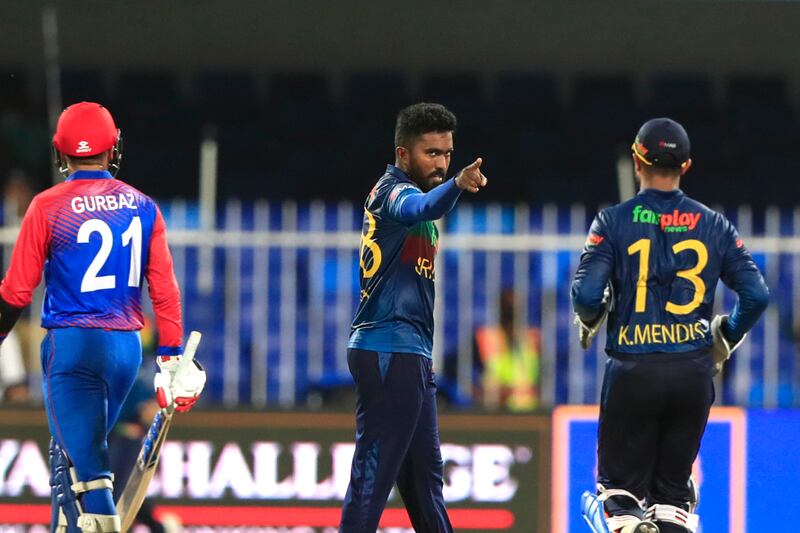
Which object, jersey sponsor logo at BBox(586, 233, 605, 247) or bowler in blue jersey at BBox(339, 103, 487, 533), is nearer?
bowler in blue jersey at BBox(339, 103, 487, 533)

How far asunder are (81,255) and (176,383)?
2.24 feet

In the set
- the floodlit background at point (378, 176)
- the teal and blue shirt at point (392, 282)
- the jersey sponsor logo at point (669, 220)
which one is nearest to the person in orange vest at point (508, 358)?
the floodlit background at point (378, 176)

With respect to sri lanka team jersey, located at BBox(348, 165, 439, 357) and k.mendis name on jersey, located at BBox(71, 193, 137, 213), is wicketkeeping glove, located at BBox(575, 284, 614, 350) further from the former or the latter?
k.mendis name on jersey, located at BBox(71, 193, 137, 213)

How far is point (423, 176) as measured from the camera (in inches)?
273

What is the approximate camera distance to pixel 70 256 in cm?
699

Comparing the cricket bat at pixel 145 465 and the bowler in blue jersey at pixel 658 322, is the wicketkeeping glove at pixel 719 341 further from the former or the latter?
the cricket bat at pixel 145 465

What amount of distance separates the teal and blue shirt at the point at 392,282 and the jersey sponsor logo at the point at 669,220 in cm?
93

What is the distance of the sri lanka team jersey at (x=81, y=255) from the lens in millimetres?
6965

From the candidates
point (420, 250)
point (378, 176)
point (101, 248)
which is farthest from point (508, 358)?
point (378, 176)

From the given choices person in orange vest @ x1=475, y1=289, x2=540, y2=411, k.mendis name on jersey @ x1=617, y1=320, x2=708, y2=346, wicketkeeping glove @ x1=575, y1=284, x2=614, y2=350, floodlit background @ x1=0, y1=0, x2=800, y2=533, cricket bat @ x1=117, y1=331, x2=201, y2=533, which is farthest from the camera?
person in orange vest @ x1=475, y1=289, x2=540, y2=411

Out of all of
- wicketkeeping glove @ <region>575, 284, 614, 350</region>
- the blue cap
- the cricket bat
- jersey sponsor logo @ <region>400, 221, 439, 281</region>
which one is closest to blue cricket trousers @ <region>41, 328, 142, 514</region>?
the cricket bat

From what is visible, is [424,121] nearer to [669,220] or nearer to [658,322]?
[669,220]

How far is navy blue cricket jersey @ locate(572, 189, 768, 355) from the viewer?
702 cm

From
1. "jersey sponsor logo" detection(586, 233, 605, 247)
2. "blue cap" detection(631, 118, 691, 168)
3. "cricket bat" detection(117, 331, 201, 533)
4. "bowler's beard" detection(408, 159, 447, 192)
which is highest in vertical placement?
"blue cap" detection(631, 118, 691, 168)
